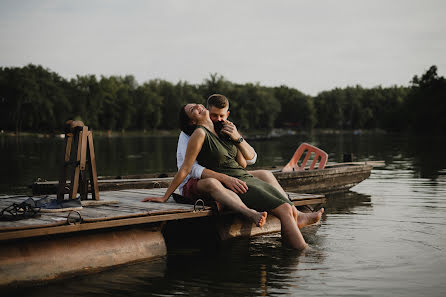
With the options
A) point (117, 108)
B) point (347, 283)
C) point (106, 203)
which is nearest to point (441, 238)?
point (347, 283)

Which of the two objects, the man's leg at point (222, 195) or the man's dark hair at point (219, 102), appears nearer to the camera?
the man's leg at point (222, 195)

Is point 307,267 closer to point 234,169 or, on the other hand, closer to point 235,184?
point 235,184

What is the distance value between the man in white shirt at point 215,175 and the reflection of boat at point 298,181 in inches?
122

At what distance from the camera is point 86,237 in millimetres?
5855

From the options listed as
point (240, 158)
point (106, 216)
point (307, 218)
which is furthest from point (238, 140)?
point (106, 216)

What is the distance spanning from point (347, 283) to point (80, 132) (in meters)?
3.57

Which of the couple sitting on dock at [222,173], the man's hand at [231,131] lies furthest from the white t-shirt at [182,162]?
the man's hand at [231,131]

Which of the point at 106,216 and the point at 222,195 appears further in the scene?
the point at 222,195

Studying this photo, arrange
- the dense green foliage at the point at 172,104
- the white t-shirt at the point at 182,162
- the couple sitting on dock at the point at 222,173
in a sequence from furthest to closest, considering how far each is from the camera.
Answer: the dense green foliage at the point at 172,104
the white t-shirt at the point at 182,162
the couple sitting on dock at the point at 222,173

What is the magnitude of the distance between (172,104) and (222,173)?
346ft

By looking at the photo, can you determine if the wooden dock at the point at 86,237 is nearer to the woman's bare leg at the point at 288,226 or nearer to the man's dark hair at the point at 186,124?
the woman's bare leg at the point at 288,226

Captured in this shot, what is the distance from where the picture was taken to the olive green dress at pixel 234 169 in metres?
6.58

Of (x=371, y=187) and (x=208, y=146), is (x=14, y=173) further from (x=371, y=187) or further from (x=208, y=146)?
(x=208, y=146)

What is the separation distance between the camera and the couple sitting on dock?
6.52m
